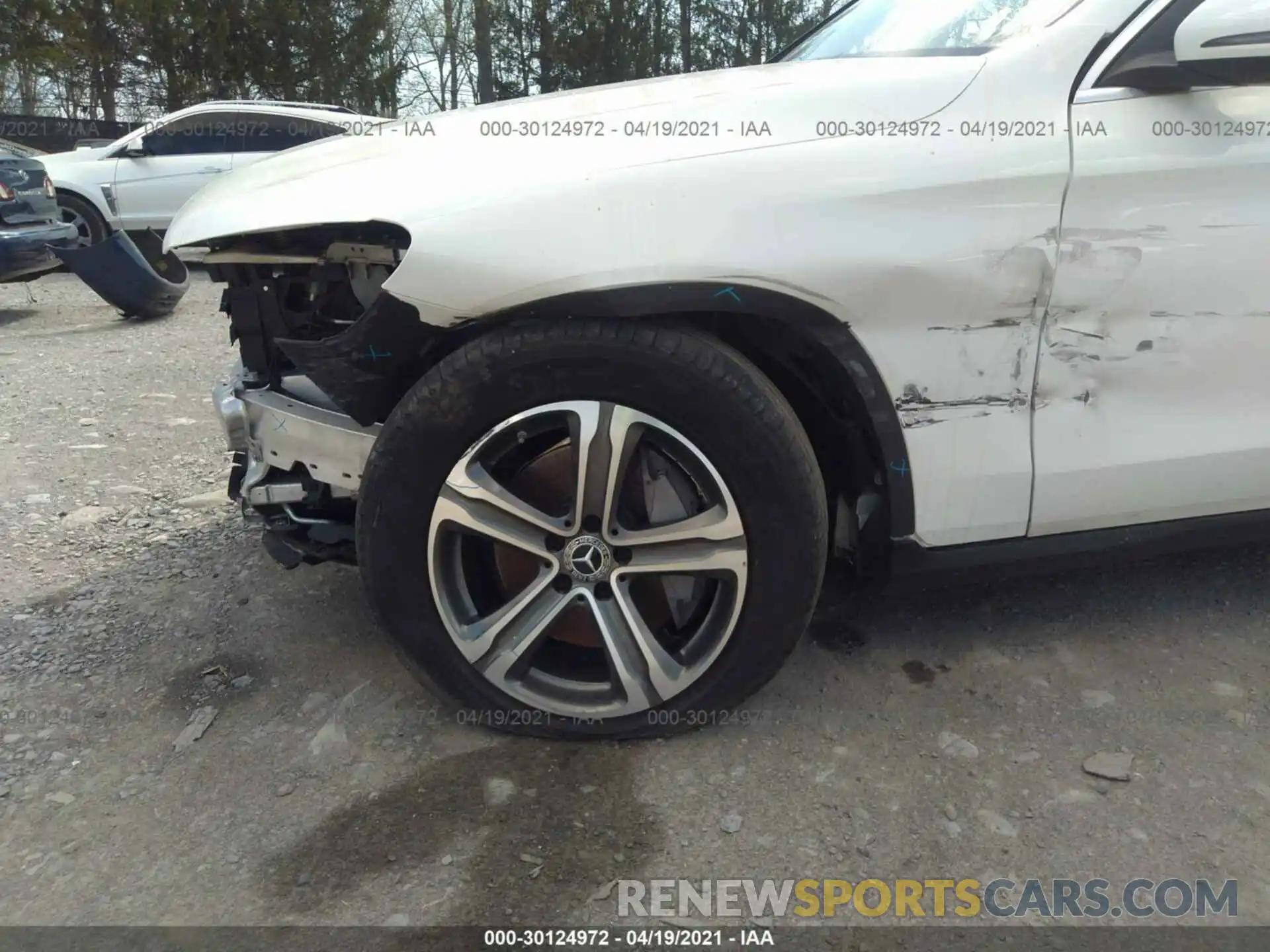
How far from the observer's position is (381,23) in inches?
714

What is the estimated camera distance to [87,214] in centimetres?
931

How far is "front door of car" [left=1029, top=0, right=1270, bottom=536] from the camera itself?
75.4 inches

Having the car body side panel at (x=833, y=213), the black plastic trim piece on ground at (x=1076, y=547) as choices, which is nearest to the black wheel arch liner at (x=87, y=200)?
the car body side panel at (x=833, y=213)

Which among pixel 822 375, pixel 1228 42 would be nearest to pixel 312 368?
pixel 822 375

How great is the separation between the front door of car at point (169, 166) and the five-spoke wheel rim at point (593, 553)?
8.87m

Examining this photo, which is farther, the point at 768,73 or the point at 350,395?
the point at 768,73

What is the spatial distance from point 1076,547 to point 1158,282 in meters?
0.62

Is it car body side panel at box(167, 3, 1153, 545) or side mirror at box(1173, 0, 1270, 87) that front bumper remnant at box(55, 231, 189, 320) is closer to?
car body side panel at box(167, 3, 1153, 545)

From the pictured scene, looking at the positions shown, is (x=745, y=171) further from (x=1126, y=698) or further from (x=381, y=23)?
(x=381, y=23)

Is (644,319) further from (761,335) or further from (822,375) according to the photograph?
(822,375)

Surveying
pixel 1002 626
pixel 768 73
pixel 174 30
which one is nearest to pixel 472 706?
pixel 1002 626

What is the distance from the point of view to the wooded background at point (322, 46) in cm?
1661

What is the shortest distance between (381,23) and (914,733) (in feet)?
63.3

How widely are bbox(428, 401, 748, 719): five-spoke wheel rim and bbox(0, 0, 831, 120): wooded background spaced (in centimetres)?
1665
